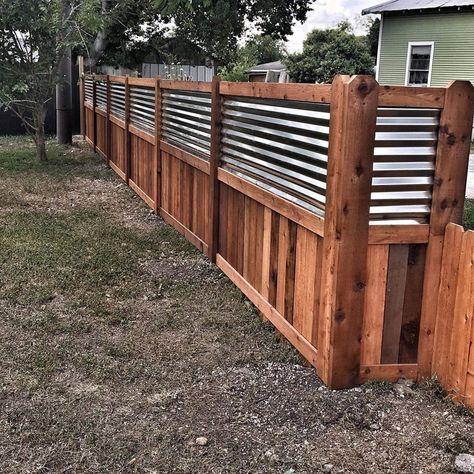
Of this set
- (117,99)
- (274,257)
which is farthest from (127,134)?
(274,257)

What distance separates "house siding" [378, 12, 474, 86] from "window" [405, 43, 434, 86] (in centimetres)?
15

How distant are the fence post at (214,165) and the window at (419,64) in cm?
1532

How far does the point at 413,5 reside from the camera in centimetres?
1809

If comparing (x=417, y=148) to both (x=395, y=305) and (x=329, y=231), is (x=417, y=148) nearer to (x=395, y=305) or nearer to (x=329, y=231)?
(x=329, y=231)

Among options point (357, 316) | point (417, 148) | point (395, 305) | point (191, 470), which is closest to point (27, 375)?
point (191, 470)

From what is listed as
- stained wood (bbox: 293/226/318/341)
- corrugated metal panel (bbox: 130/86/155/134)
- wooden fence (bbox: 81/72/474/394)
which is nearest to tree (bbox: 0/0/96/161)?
corrugated metal panel (bbox: 130/86/155/134)

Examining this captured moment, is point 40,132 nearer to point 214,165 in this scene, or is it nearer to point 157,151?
point 157,151

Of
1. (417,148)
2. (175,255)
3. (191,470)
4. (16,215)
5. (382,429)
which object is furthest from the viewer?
(16,215)

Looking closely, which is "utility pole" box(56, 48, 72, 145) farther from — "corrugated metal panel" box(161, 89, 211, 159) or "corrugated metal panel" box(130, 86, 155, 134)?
"corrugated metal panel" box(161, 89, 211, 159)

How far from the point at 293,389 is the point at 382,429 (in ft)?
1.63

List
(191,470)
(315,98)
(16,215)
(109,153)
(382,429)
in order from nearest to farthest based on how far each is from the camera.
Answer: (191,470)
(382,429)
(315,98)
(16,215)
(109,153)

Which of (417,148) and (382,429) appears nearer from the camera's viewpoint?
(382,429)

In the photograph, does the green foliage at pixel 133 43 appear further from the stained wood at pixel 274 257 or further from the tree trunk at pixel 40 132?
the stained wood at pixel 274 257

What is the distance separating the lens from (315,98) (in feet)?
9.50
